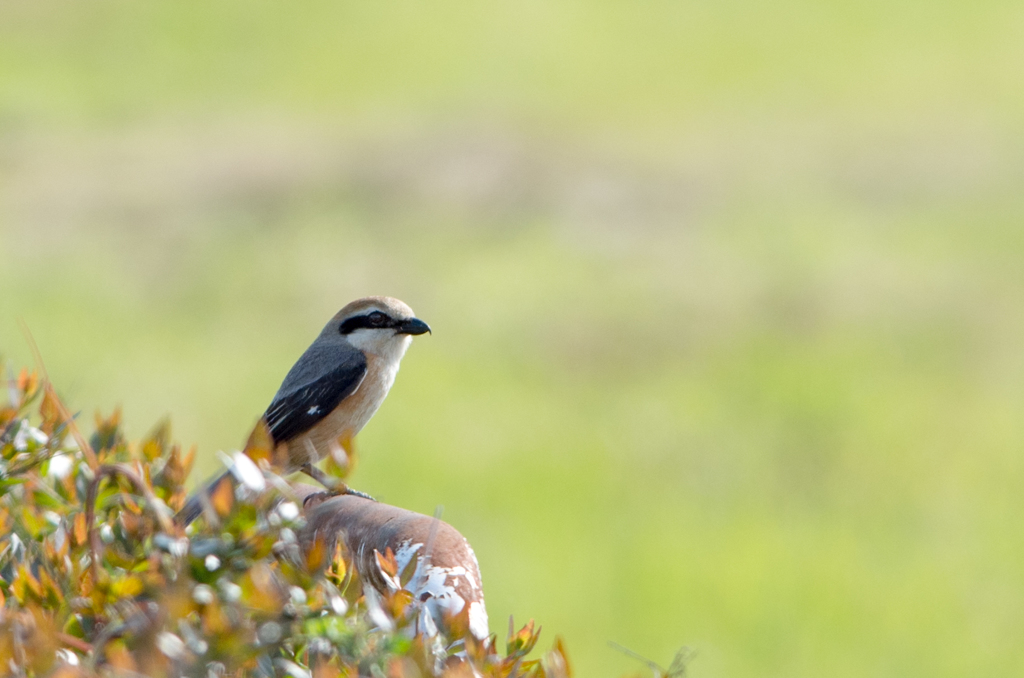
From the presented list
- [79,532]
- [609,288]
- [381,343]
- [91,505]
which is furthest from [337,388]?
[609,288]

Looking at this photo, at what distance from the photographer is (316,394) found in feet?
17.1

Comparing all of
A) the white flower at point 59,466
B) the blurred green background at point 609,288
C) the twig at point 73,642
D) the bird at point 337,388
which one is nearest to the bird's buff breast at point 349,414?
the bird at point 337,388

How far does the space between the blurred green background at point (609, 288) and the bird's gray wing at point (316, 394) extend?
4158mm

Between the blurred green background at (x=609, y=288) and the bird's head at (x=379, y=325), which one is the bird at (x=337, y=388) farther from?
the blurred green background at (x=609, y=288)

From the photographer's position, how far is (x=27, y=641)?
199 cm

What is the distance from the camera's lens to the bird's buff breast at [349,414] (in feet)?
17.2

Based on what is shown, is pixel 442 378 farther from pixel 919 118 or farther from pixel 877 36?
pixel 877 36

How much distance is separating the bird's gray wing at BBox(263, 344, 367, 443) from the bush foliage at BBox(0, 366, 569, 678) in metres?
2.65

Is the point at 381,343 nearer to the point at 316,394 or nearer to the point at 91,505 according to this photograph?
the point at 316,394

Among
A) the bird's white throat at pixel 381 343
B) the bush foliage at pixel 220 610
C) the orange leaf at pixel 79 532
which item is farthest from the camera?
the bird's white throat at pixel 381 343

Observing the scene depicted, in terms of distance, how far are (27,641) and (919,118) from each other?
26369 millimetres

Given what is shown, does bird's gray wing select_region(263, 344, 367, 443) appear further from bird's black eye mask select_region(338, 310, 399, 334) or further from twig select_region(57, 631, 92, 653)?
twig select_region(57, 631, 92, 653)

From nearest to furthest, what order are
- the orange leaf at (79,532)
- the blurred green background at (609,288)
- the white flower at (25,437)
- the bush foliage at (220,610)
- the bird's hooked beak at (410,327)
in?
1. the bush foliage at (220,610)
2. the orange leaf at (79,532)
3. the white flower at (25,437)
4. the bird's hooked beak at (410,327)
5. the blurred green background at (609,288)

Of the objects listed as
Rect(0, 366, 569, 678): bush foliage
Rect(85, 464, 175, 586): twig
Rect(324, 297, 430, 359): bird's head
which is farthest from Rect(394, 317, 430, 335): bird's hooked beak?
Rect(85, 464, 175, 586): twig
